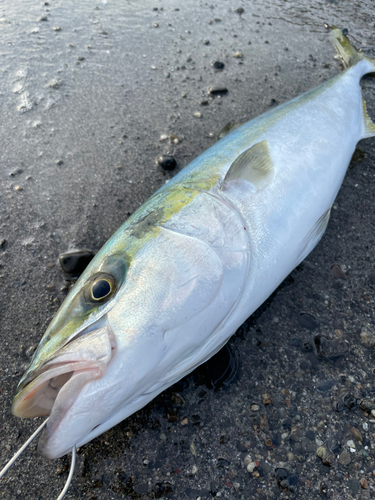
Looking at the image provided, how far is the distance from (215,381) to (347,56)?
372cm

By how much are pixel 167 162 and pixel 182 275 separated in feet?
4.87

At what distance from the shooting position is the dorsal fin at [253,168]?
6.17ft

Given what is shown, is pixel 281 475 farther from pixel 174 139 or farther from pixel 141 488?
pixel 174 139

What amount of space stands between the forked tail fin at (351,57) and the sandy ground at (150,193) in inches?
5.6

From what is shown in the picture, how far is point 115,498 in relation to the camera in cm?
147

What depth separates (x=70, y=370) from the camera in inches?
47.4

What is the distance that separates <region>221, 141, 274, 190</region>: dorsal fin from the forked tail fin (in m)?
1.18

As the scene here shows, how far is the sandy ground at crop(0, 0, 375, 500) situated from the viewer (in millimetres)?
1534

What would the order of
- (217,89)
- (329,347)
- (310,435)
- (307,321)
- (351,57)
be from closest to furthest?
(310,435) < (329,347) < (307,321) < (217,89) < (351,57)

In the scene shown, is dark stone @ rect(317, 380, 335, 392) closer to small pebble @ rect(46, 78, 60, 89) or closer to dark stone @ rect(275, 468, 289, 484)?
dark stone @ rect(275, 468, 289, 484)

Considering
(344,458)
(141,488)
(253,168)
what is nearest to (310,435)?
(344,458)

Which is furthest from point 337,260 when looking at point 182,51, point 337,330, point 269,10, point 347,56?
point 269,10

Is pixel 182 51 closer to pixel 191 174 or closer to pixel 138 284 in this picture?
pixel 191 174

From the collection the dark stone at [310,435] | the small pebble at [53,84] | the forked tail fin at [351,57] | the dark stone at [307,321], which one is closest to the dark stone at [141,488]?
the dark stone at [310,435]
